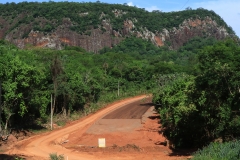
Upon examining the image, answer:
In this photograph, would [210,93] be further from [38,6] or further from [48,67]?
[38,6]

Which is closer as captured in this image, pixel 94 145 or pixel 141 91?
pixel 94 145

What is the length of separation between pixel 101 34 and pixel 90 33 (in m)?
4.69

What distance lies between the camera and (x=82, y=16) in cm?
13425

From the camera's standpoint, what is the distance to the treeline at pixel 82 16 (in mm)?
126150

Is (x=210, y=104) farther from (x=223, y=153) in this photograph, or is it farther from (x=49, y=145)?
(x=49, y=145)

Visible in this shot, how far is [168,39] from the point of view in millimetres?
151375

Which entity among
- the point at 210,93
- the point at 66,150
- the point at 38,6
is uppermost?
the point at 38,6

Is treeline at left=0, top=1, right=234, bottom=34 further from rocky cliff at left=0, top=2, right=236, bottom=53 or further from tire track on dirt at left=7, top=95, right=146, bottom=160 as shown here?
tire track on dirt at left=7, top=95, right=146, bottom=160

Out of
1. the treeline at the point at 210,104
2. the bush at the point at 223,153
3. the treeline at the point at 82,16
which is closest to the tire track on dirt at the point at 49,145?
the treeline at the point at 210,104

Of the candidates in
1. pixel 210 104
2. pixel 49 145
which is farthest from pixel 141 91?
pixel 210 104

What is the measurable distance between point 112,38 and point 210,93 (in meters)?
Answer: 109

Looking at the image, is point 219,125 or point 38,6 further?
point 38,6

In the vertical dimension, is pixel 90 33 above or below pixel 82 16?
below

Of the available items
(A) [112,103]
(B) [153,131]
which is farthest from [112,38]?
(B) [153,131]
